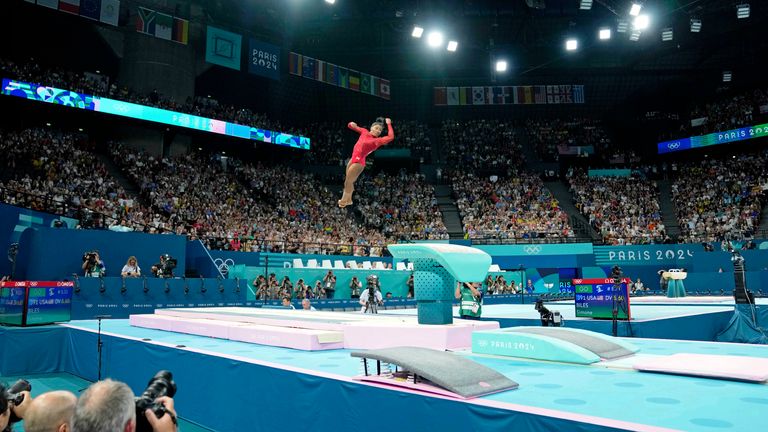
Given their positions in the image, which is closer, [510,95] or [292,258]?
[292,258]

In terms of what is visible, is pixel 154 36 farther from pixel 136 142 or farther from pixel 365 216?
pixel 365 216

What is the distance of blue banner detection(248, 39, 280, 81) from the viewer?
94.9 feet

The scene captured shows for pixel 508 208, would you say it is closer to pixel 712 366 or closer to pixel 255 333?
pixel 255 333

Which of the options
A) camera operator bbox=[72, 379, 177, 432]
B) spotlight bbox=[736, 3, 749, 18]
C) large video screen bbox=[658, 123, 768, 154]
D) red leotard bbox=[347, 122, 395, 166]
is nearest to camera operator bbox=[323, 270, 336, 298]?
red leotard bbox=[347, 122, 395, 166]

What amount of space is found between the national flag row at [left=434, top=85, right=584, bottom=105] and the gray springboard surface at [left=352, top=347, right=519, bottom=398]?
3489cm

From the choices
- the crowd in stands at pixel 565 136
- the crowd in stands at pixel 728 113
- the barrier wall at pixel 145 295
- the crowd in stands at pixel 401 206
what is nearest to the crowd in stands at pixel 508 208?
the crowd in stands at pixel 401 206

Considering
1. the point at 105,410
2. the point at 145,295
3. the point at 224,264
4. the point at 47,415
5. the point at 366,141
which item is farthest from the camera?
the point at 224,264

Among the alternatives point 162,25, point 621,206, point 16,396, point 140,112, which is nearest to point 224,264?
point 140,112

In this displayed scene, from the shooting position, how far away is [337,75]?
1310 inches

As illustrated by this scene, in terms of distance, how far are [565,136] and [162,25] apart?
93.3 ft

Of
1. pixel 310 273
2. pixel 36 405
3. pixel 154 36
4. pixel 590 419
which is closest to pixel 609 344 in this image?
pixel 590 419

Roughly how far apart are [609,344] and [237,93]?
32223 millimetres

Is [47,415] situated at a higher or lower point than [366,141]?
lower

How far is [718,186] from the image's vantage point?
30.8 meters
